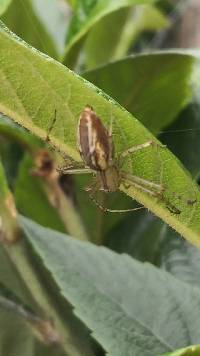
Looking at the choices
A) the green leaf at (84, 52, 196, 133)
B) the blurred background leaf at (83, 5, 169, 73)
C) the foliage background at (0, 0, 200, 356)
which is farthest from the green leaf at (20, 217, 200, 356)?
the blurred background leaf at (83, 5, 169, 73)

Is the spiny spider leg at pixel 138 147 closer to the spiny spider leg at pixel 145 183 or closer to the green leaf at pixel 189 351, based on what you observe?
the spiny spider leg at pixel 145 183

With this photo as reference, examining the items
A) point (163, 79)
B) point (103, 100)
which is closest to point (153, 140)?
point (103, 100)

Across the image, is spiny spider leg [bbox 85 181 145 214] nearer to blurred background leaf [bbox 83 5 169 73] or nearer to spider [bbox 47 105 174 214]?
spider [bbox 47 105 174 214]

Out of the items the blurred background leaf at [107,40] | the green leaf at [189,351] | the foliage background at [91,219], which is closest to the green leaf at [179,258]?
the foliage background at [91,219]

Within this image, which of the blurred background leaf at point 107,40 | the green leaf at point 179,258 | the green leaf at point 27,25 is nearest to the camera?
the green leaf at point 179,258

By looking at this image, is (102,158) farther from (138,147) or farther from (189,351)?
(189,351)

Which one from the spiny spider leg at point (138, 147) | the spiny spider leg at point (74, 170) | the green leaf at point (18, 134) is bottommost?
the spiny spider leg at point (74, 170)

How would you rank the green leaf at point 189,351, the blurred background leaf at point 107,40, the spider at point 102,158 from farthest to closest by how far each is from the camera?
the blurred background leaf at point 107,40 < the spider at point 102,158 < the green leaf at point 189,351
